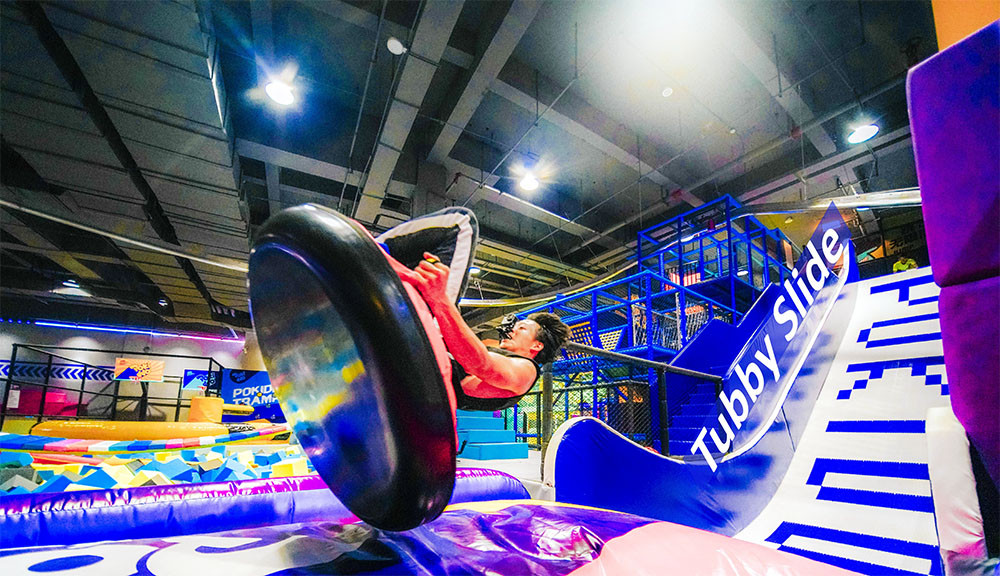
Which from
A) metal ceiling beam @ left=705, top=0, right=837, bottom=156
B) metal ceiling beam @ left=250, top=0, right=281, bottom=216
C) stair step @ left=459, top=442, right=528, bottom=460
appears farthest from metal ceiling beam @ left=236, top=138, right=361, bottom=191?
metal ceiling beam @ left=705, top=0, right=837, bottom=156

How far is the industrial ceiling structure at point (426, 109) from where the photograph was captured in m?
4.37

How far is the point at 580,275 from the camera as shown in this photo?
1188 centimetres

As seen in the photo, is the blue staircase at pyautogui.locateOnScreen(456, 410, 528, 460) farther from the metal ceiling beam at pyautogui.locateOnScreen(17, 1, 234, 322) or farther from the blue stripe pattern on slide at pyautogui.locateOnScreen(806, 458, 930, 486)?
the metal ceiling beam at pyautogui.locateOnScreen(17, 1, 234, 322)

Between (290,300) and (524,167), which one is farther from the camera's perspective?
(524,167)

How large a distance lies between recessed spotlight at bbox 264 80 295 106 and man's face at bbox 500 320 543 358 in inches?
188

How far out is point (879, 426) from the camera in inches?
119

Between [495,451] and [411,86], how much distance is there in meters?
5.07

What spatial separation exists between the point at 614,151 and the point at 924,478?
571 cm

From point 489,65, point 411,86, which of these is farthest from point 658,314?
point 411,86

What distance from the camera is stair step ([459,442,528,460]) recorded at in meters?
6.36

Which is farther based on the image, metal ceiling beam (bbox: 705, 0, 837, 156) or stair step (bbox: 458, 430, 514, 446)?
stair step (bbox: 458, 430, 514, 446)

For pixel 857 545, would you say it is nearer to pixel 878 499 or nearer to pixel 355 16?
pixel 878 499

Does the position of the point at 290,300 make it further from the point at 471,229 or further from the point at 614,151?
the point at 614,151

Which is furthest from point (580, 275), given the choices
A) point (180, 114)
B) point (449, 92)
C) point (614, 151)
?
point (180, 114)
